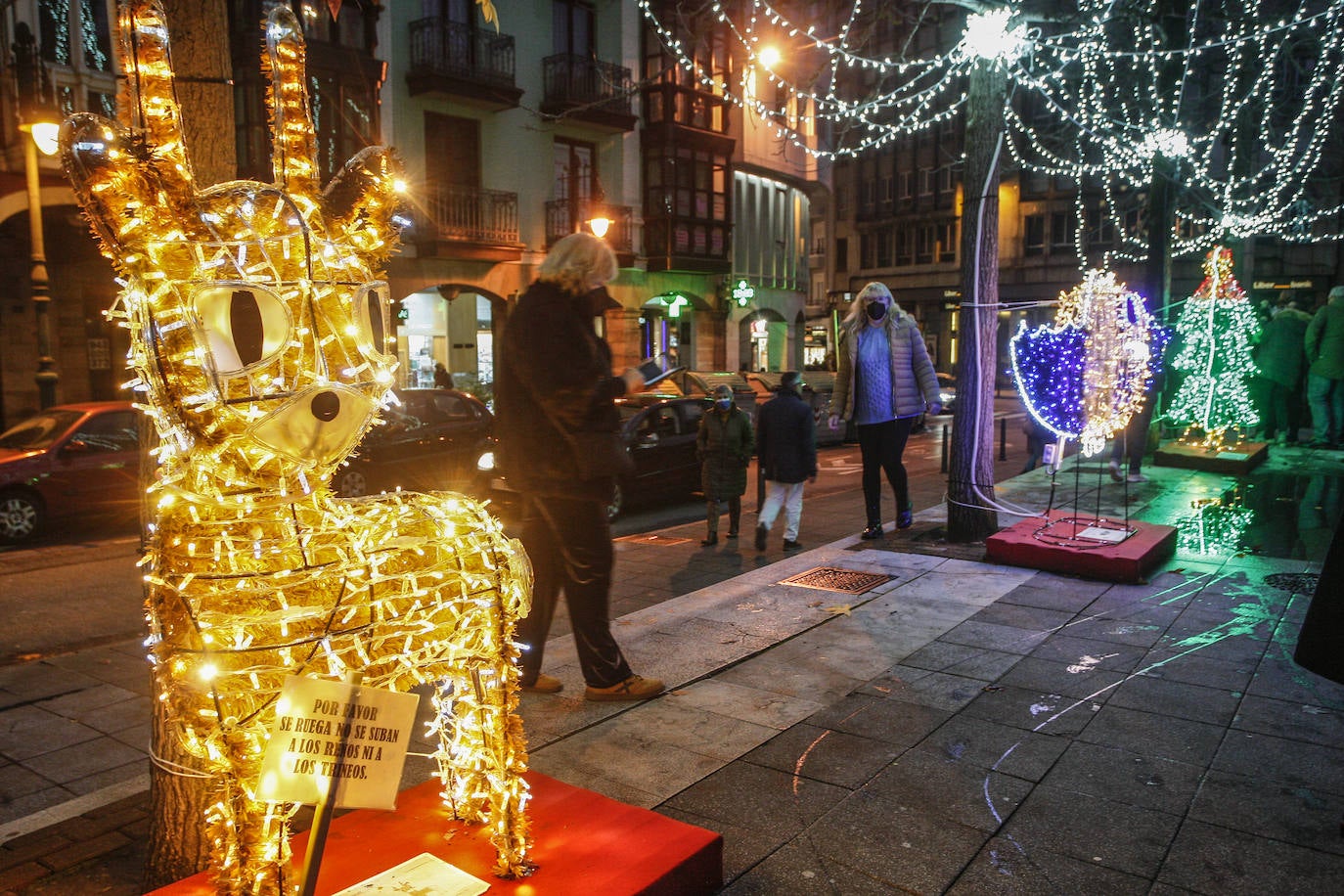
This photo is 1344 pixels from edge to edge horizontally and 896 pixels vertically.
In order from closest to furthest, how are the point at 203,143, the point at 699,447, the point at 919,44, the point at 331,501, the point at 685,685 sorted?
the point at 331,501, the point at 203,143, the point at 685,685, the point at 699,447, the point at 919,44

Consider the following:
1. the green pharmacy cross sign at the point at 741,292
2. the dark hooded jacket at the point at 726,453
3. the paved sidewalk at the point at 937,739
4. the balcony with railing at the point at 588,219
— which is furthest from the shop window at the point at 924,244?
the paved sidewalk at the point at 937,739

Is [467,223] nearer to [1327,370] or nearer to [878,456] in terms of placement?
[878,456]

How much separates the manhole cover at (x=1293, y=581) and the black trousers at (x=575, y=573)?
15.9ft

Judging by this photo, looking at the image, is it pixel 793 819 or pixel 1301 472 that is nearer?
pixel 793 819

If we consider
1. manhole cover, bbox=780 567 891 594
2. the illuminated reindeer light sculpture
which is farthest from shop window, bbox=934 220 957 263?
the illuminated reindeer light sculpture

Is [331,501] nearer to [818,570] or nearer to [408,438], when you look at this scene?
[818,570]

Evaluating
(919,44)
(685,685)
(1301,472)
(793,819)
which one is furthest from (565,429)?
(919,44)

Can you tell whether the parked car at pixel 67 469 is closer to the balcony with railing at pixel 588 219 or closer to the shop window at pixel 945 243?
the balcony with railing at pixel 588 219

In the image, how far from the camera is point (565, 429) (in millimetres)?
4051

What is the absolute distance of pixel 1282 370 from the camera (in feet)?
48.1

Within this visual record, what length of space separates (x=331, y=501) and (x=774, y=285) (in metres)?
32.3

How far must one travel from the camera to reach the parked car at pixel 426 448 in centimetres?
1144

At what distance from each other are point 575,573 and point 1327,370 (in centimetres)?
1382

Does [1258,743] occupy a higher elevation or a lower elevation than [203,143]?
lower
